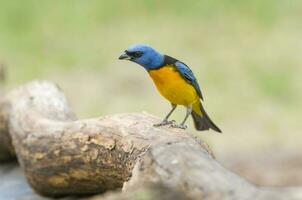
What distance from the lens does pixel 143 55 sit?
4.72 meters

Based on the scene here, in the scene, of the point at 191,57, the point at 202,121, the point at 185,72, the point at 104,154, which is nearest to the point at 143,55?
the point at 185,72

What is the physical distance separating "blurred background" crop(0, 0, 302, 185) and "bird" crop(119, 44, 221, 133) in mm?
4242

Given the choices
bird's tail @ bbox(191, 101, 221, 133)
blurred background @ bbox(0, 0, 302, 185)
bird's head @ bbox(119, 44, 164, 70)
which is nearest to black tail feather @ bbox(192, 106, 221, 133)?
bird's tail @ bbox(191, 101, 221, 133)

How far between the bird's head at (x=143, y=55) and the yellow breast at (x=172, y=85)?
0.04 m

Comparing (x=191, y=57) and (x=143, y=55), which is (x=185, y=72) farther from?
(x=191, y=57)

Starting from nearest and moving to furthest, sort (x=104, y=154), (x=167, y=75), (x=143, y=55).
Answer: (x=143, y=55)
(x=167, y=75)
(x=104, y=154)

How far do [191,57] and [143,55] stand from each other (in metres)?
7.03

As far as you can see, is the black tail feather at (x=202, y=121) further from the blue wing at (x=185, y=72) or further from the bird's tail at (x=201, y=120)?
the blue wing at (x=185, y=72)

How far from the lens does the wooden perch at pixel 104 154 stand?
142 inches

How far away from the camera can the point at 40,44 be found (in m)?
12.1

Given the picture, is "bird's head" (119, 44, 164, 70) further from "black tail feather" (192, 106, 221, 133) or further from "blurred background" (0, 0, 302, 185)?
"blurred background" (0, 0, 302, 185)

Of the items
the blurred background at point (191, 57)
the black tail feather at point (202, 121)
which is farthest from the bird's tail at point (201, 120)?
the blurred background at point (191, 57)

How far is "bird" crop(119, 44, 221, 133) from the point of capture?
15.5 feet

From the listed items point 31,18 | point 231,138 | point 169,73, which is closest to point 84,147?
point 169,73
